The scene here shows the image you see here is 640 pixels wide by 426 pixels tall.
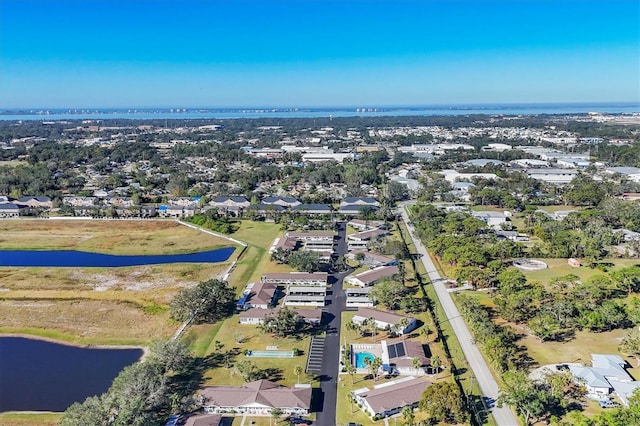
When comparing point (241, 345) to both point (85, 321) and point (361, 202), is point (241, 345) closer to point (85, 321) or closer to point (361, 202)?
point (85, 321)

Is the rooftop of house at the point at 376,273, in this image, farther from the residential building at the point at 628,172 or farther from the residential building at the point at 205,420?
the residential building at the point at 628,172

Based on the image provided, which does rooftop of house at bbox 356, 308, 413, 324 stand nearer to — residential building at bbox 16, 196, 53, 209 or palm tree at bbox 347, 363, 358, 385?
palm tree at bbox 347, 363, 358, 385

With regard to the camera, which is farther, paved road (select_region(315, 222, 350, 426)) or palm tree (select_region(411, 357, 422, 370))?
palm tree (select_region(411, 357, 422, 370))

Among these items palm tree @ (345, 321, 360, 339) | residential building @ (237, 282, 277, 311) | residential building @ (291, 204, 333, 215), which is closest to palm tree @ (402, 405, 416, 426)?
palm tree @ (345, 321, 360, 339)

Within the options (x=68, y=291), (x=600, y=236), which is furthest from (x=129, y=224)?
(x=600, y=236)

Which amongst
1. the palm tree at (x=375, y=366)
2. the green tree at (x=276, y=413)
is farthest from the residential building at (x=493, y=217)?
the green tree at (x=276, y=413)

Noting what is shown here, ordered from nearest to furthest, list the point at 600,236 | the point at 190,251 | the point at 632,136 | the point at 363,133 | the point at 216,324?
1. the point at 216,324
2. the point at 600,236
3. the point at 190,251
4. the point at 632,136
5. the point at 363,133

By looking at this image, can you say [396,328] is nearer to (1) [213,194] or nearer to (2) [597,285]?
(2) [597,285]
